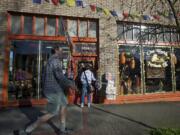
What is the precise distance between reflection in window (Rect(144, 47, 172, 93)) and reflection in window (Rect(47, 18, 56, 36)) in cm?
444

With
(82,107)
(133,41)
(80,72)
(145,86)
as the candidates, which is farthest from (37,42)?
(145,86)

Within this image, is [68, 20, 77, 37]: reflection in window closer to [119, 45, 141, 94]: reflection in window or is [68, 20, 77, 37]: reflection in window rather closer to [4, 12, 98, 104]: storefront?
[4, 12, 98, 104]: storefront

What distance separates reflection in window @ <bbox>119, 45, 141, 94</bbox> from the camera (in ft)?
47.4

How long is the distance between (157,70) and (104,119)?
20.1 ft

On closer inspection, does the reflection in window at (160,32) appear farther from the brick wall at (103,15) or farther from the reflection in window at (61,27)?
A: the reflection in window at (61,27)

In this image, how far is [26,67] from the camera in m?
12.8

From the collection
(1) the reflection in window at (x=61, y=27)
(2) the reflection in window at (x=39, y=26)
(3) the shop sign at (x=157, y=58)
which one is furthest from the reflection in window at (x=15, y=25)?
(3) the shop sign at (x=157, y=58)

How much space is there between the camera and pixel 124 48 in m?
14.5

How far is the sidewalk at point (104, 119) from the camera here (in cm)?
840

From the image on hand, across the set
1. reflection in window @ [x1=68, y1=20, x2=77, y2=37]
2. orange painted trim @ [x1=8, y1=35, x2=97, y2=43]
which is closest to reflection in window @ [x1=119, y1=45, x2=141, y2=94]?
orange painted trim @ [x1=8, y1=35, x2=97, y2=43]

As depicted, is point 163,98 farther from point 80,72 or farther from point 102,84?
point 80,72

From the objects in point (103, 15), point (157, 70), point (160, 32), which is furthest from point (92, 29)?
point (160, 32)

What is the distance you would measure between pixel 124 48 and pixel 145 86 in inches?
79.6

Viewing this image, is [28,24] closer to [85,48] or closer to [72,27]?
[72,27]
